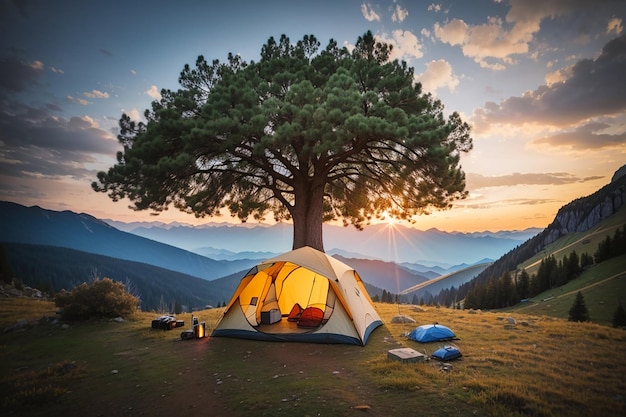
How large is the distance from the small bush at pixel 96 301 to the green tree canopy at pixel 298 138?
431 cm

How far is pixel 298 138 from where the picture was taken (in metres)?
15.7

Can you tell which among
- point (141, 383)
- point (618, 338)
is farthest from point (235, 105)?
point (618, 338)

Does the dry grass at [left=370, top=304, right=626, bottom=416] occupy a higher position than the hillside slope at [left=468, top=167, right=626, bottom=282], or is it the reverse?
the hillside slope at [left=468, top=167, right=626, bottom=282]

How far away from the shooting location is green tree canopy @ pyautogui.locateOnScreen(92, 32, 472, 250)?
1438cm

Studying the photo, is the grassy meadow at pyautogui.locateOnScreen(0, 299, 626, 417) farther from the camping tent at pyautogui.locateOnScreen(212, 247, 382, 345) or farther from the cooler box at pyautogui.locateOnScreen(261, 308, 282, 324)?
the cooler box at pyautogui.locateOnScreen(261, 308, 282, 324)

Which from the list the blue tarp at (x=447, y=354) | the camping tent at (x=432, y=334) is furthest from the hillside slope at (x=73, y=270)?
the blue tarp at (x=447, y=354)

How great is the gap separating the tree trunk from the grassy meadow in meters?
7.50

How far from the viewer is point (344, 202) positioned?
21.8 metres

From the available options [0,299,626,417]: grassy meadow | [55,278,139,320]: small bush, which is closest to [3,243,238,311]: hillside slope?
[55,278,139,320]: small bush

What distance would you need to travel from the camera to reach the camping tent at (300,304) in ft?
35.8

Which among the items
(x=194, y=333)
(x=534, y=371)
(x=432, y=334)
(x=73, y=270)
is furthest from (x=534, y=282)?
(x=73, y=270)

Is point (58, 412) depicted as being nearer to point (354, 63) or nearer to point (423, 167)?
point (423, 167)

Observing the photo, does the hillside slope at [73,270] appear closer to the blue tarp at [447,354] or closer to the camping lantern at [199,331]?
the camping lantern at [199,331]

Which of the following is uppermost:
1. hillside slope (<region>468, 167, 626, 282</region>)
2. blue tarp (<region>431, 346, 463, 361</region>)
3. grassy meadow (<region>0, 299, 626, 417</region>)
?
hillside slope (<region>468, 167, 626, 282</region>)
